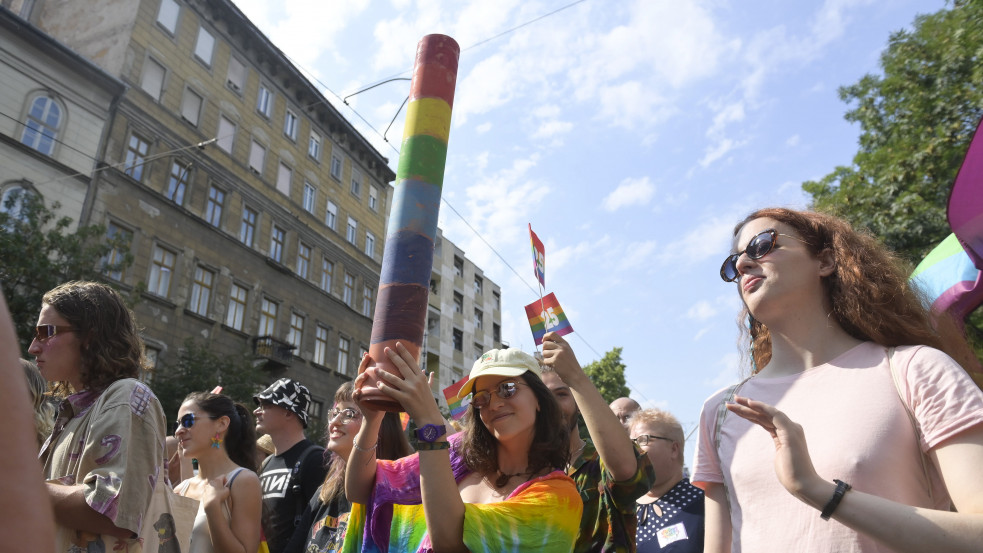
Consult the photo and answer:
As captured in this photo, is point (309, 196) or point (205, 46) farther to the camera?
point (309, 196)

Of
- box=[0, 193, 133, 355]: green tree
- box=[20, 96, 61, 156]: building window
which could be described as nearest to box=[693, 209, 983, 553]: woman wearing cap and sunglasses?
box=[0, 193, 133, 355]: green tree

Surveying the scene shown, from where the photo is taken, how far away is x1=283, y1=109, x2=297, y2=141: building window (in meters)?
27.1

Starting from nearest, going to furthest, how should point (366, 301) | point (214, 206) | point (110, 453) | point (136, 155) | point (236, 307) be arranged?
point (110, 453) < point (136, 155) < point (214, 206) < point (236, 307) < point (366, 301)

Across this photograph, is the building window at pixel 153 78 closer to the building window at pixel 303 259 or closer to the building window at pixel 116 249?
the building window at pixel 116 249

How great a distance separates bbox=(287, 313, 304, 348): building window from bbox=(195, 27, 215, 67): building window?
9450mm

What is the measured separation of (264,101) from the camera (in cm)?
2623

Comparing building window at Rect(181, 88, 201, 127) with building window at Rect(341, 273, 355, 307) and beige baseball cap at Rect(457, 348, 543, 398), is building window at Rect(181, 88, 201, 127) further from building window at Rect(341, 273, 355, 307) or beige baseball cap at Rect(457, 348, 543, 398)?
beige baseball cap at Rect(457, 348, 543, 398)

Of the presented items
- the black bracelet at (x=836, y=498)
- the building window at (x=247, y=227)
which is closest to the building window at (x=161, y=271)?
the building window at (x=247, y=227)

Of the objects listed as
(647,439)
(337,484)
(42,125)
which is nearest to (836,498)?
(337,484)

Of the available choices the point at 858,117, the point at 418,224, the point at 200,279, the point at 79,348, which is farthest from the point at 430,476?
the point at 200,279

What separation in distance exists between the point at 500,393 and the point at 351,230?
28833mm

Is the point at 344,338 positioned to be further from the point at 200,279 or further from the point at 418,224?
the point at 418,224

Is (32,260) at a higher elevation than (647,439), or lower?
higher

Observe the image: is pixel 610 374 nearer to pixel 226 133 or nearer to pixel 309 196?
pixel 309 196
